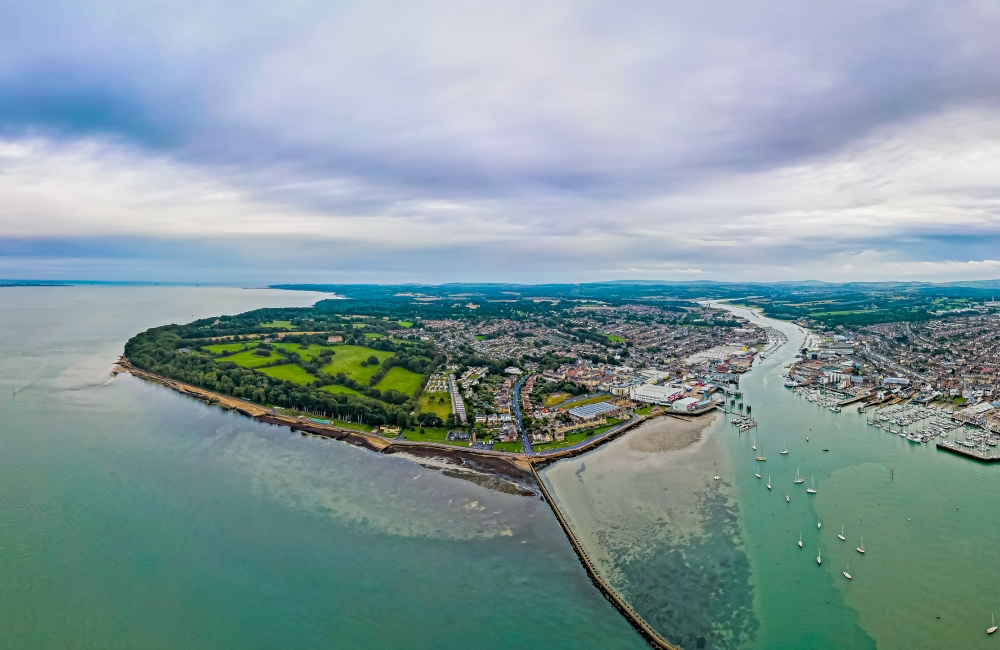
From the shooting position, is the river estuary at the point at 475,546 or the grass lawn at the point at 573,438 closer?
the river estuary at the point at 475,546

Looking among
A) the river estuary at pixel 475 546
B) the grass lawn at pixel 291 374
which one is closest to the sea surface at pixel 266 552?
the river estuary at pixel 475 546

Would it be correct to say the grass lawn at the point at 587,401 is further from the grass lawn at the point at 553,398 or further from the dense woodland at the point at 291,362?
the dense woodland at the point at 291,362

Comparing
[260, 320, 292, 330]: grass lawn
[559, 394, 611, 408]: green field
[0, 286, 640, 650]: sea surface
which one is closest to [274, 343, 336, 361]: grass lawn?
[260, 320, 292, 330]: grass lawn

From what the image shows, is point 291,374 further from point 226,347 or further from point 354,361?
point 226,347

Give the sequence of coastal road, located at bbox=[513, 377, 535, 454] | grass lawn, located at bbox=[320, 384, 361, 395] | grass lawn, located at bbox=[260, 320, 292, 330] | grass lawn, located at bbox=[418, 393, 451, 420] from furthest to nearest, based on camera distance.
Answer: grass lawn, located at bbox=[260, 320, 292, 330] < grass lawn, located at bbox=[320, 384, 361, 395] < grass lawn, located at bbox=[418, 393, 451, 420] < coastal road, located at bbox=[513, 377, 535, 454]

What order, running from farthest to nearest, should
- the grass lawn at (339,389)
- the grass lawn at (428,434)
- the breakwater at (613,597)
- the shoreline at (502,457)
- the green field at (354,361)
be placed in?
the green field at (354,361)
the grass lawn at (339,389)
the grass lawn at (428,434)
the shoreline at (502,457)
the breakwater at (613,597)

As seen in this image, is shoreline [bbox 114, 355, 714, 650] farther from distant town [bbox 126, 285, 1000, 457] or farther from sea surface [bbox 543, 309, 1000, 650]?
distant town [bbox 126, 285, 1000, 457]

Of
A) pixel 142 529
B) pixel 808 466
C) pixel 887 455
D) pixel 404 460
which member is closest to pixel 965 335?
pixel 887 455
